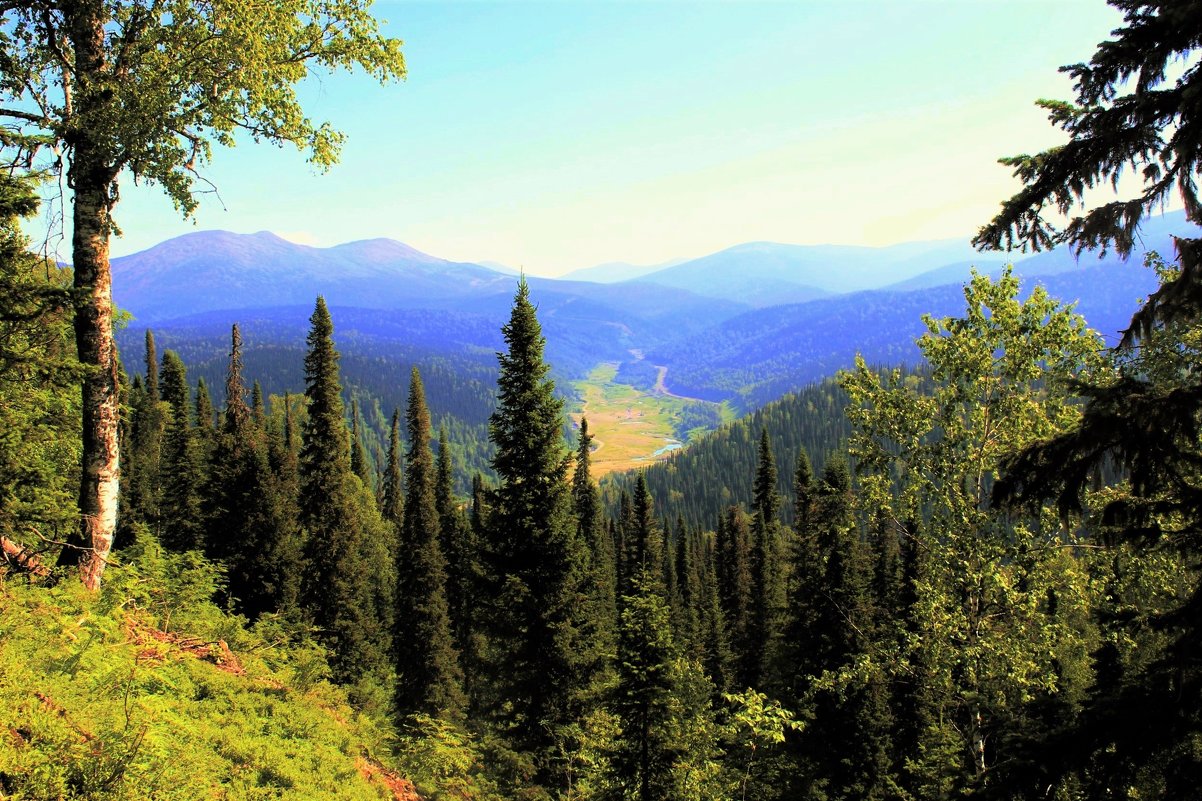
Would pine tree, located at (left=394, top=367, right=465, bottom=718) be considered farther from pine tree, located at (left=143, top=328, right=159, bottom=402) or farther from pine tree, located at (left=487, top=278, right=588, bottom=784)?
pine tree, located at (left=143, top=328, right=159, bottom=402)

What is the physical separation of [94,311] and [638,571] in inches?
521

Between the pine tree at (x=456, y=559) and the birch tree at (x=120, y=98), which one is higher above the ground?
the birch tree at (x=120, y=98)

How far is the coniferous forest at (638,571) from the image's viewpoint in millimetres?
5629

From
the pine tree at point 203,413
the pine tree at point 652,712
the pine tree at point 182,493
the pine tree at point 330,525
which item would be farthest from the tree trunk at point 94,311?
the pine tree at point 203,413

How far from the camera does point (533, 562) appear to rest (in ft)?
63.3

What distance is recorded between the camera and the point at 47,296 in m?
9.08

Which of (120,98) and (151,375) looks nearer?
(120,98)

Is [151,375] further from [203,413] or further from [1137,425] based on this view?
[1137,425]

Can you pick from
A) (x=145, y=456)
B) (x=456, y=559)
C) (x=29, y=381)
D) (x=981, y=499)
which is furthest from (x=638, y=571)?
(x=145, y=456)

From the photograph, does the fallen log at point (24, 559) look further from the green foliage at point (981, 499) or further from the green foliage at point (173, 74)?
the green foliage at point (981, 499)

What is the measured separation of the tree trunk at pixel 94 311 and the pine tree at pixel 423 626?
26290mm

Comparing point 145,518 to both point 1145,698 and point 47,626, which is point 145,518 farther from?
point 1145,698

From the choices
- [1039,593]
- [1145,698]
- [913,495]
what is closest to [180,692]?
[1145,698]

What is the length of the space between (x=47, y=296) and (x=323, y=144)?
4.64 meters
